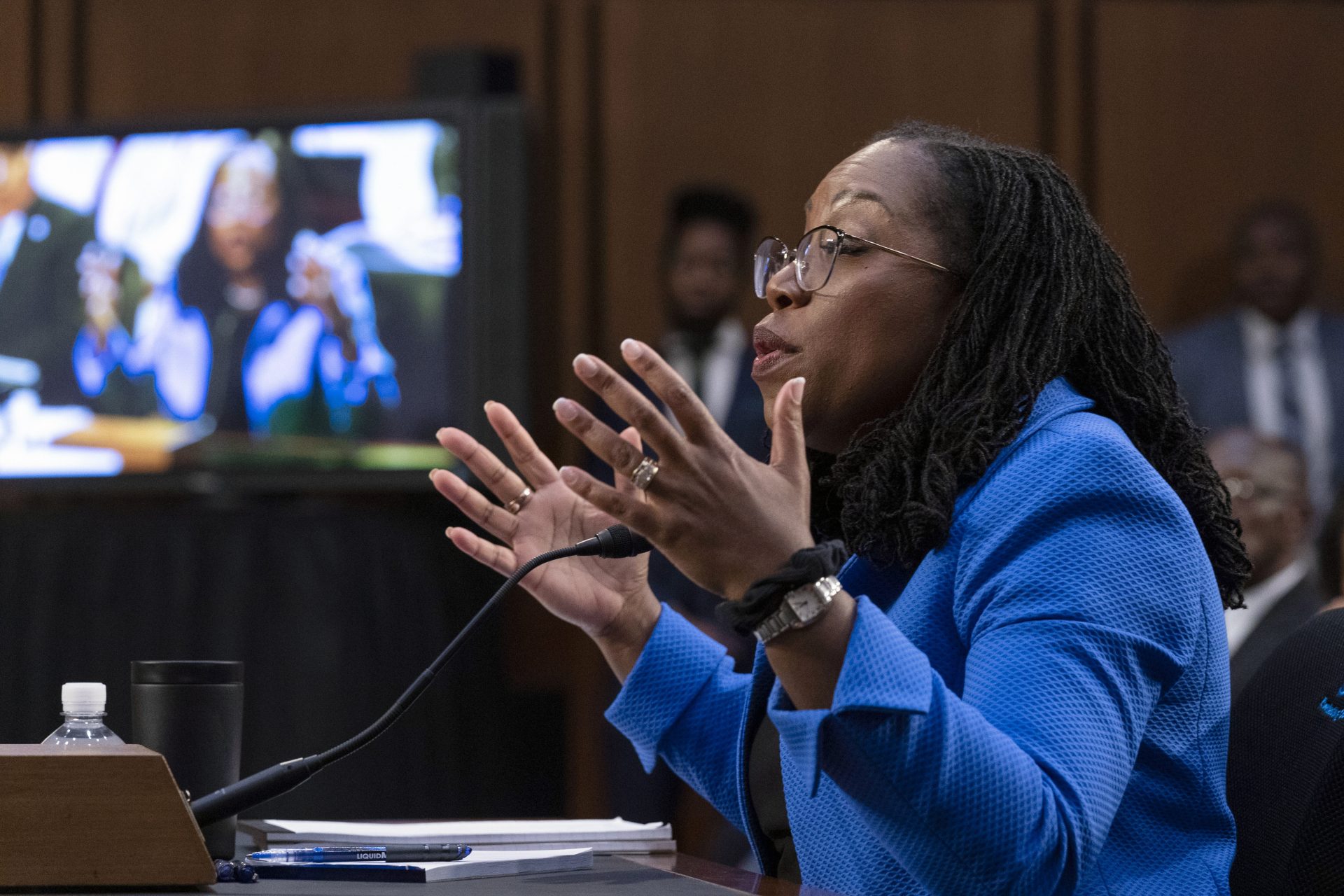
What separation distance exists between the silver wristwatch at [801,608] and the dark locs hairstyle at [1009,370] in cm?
25

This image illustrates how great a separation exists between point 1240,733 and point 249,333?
10.4 feet

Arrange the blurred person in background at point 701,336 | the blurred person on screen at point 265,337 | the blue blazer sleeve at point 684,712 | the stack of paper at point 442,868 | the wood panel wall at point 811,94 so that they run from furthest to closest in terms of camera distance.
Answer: the wood panel wall at point 811,94 < the blurred person on screen at point 265,337 < the blurred person in background at point 701,336 < the blue blazer sleeve at point 684,712 < the stack of paper at point 442,868

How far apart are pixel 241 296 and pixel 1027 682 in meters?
3.32

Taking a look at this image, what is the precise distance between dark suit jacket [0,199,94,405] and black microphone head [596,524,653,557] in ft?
10.4

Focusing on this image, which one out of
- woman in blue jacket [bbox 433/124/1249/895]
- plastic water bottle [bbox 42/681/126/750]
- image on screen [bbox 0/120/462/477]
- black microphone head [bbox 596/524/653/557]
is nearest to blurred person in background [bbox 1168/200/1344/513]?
image on screen [bbox 0/120/462/477]

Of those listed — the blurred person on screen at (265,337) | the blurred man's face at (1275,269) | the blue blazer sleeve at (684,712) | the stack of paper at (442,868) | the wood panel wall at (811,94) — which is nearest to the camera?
the stack of paper at (442,868)

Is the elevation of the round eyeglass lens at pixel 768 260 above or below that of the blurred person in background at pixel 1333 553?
above

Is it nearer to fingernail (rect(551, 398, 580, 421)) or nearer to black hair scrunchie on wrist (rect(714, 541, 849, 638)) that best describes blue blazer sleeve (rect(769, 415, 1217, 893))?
black hair scrunchie on wrist (rect(714, 541, 849, 638))

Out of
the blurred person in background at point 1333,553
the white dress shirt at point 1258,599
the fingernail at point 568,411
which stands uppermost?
the fingernail at point 568,411

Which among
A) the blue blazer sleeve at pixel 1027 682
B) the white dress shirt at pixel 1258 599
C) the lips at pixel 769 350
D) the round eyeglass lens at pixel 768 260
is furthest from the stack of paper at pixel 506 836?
the white dress shirt at pixel 1258 599

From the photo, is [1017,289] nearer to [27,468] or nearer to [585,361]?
[585,361]

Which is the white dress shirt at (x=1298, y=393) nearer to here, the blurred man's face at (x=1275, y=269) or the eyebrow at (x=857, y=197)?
the blurred man's face at (x=1275, y=269)

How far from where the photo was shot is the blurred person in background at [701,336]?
3867 mm

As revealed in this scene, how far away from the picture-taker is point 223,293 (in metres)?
4.09
